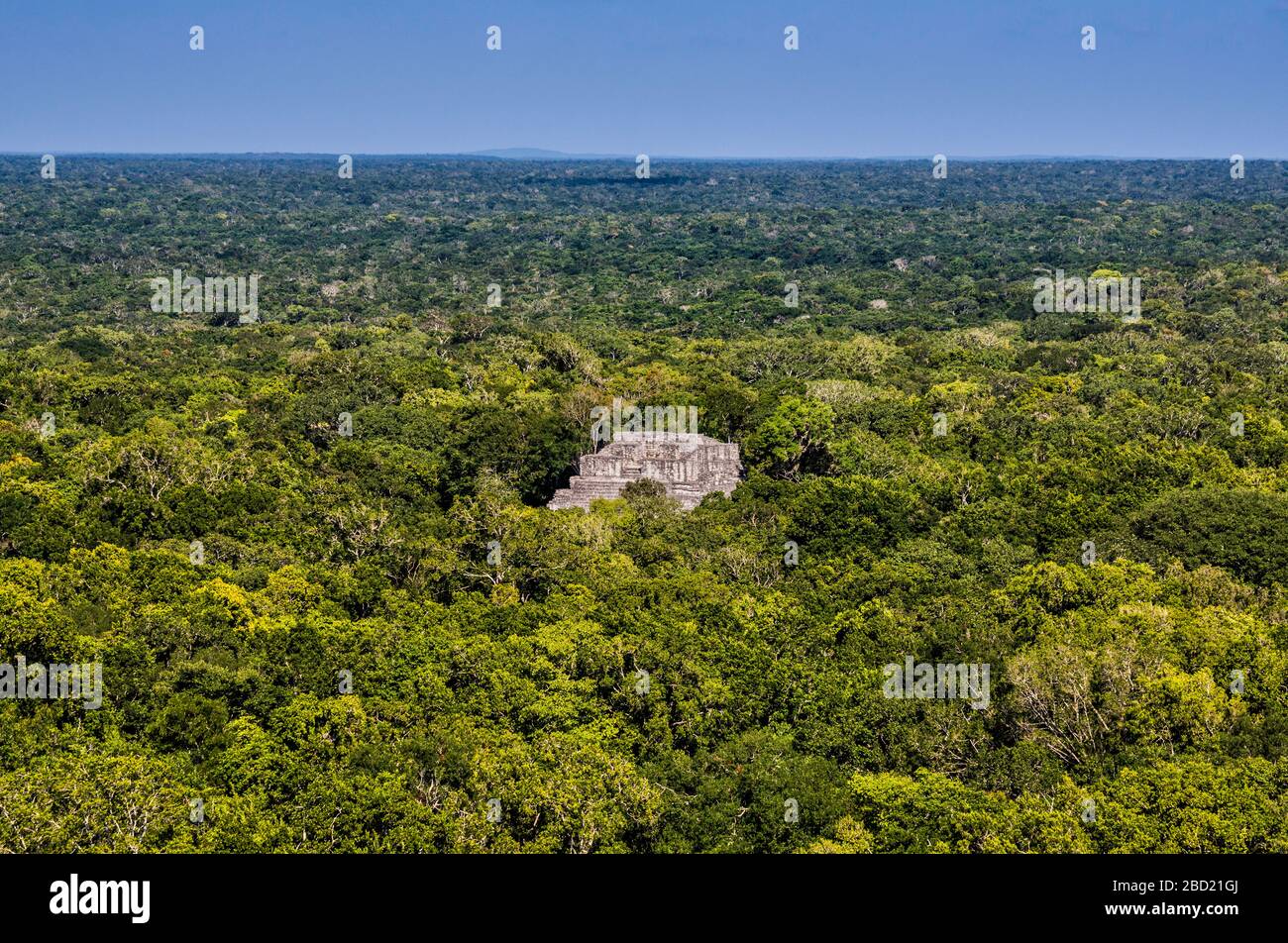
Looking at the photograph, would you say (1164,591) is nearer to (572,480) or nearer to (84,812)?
(572,480)

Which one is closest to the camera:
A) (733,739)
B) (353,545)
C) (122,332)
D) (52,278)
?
(733,739)

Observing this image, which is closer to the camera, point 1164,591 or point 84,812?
point 84,812

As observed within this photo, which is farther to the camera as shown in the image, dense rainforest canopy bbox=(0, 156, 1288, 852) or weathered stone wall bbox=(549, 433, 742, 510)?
weathered stone wall bbox=(549, 433, 742, 510)

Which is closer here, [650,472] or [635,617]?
[635,617]

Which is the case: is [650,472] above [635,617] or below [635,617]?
above

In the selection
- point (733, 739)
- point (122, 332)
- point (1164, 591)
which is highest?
point (122, 332)

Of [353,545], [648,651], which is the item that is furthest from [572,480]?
[648,651]

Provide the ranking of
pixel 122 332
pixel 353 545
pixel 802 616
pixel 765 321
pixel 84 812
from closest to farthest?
pixel 84 812 < pixel 802 616 < pixel 353 545 < pixel 122 332 < pixel 765 321

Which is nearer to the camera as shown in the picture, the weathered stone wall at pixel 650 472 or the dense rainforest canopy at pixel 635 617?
the dense rainforest canopy at pixel 635 617

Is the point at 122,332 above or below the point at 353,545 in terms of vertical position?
above
